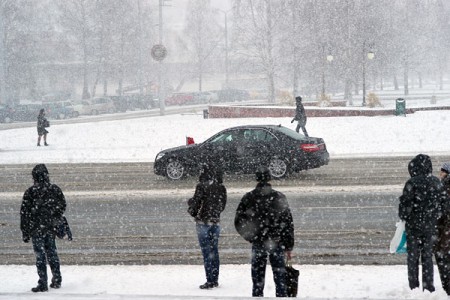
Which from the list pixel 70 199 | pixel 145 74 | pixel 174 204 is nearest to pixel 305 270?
pixel 174 204

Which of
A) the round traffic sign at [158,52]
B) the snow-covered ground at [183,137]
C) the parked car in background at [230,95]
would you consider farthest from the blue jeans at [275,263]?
the parked car in background at [230,95]

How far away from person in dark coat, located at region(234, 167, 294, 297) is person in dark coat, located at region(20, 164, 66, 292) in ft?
8.88

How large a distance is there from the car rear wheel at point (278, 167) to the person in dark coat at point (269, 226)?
1060 centimetres

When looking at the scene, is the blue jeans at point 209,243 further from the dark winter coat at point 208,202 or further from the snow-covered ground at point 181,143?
the snow-covered ground at point 181,143

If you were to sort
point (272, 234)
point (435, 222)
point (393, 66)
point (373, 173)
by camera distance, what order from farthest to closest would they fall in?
1. point (393, 66)
2. point (373, 173)
3. point (435, 222)
4. point (272, 234)

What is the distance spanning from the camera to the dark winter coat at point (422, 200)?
7539 mm

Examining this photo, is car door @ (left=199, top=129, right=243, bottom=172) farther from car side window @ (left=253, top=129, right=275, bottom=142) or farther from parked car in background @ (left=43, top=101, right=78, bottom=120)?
parked car in background @ (left=43, top=101, right=78, bottom=120)

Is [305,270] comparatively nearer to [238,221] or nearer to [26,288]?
[238,221]

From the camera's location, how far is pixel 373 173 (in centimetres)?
1883

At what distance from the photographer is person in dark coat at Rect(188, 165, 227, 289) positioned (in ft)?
27.5

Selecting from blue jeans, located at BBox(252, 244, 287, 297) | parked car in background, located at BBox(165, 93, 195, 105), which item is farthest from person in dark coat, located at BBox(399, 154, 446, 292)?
parked car in background, located at BBox(165, 93, 195, 105)

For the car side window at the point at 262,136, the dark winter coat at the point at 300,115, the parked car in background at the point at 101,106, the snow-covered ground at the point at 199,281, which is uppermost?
the parked car in background at the point at 101,106

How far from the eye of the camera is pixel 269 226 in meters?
7.12

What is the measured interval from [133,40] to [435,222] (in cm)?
6659
